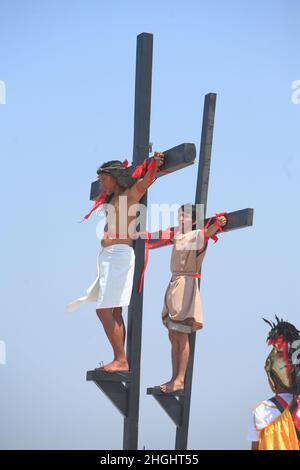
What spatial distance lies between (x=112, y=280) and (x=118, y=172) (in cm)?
66

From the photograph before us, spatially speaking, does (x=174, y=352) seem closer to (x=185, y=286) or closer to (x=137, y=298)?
(x=185, y=286)

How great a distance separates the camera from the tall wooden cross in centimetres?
605

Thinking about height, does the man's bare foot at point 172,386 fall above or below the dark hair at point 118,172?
below

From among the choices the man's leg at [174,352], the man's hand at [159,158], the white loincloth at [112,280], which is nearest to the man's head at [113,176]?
the man's hand at [159,158]

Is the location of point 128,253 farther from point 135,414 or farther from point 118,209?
point 135,414

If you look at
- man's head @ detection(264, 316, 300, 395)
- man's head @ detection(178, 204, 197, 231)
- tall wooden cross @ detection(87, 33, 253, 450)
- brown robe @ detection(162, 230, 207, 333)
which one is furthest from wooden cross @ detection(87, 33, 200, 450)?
man's head @ detection(264, 316, 300, 395)

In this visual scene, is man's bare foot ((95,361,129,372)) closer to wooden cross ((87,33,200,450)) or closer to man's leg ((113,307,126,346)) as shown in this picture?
wooden cross ((87,33,200,450))

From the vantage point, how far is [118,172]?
6.31 metres

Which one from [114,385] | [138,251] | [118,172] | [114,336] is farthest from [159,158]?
[114,385]

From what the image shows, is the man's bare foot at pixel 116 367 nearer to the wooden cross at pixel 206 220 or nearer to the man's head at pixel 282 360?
the wooden cross at pixel 206 220

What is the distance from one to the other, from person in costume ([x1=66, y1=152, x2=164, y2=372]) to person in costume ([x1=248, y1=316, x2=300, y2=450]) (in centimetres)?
90

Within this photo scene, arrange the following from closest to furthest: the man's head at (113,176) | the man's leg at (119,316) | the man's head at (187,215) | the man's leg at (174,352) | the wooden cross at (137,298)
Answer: the wooden cross at (137,298) < the man's leg at (119,316) < the man's head at (113,176) < the man's leg at (174,352) < the man's head at (187,215)

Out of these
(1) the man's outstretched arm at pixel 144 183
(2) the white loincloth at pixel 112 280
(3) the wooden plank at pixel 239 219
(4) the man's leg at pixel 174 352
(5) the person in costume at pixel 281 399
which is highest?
(1) the man's outstretched arm at pixel 144 183

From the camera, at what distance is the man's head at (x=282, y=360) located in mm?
5516
